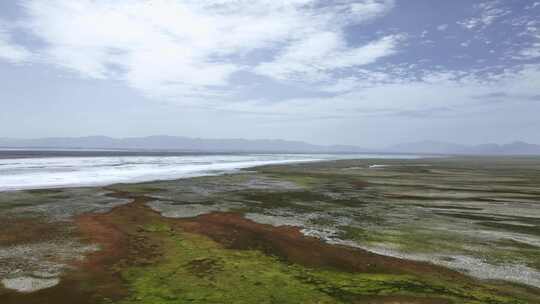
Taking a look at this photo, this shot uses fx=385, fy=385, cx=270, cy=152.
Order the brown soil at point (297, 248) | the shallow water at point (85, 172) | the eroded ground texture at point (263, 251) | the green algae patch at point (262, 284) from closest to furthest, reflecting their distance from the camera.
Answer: the green algae patch at point (262, 284)
the eroded ground texture at point (263, 251)
the brown soil at point (297, 248)
the shallow water at point (85, 172)

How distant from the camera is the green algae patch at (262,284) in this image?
14.8 metres

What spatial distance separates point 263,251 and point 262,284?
17.2 feet

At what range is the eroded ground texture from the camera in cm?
1544

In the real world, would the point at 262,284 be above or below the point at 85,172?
below

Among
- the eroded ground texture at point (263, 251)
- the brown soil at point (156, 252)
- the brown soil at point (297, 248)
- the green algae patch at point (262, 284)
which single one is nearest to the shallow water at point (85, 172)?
the eroded ground texture at point (263, 251)

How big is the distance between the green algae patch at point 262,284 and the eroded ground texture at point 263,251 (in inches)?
2.0

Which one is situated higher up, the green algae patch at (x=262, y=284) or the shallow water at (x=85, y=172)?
the shallow water at (x=85, y=172)

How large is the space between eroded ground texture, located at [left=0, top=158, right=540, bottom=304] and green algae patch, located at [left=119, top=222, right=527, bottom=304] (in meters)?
0.05

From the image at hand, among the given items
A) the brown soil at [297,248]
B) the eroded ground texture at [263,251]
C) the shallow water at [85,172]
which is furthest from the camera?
the shallow water at [85,172]

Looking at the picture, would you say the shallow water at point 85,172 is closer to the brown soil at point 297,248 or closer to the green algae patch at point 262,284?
the brown soil at point 297,248

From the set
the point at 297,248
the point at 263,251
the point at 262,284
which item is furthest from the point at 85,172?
the point at 262,284

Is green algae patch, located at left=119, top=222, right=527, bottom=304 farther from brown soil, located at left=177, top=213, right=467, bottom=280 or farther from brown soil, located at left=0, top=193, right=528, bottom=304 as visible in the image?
brown soil, located at left=177, top=213, right=467, bottom=280

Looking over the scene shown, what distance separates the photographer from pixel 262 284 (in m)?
16.3

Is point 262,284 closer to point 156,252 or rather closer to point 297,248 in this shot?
point 297,248
